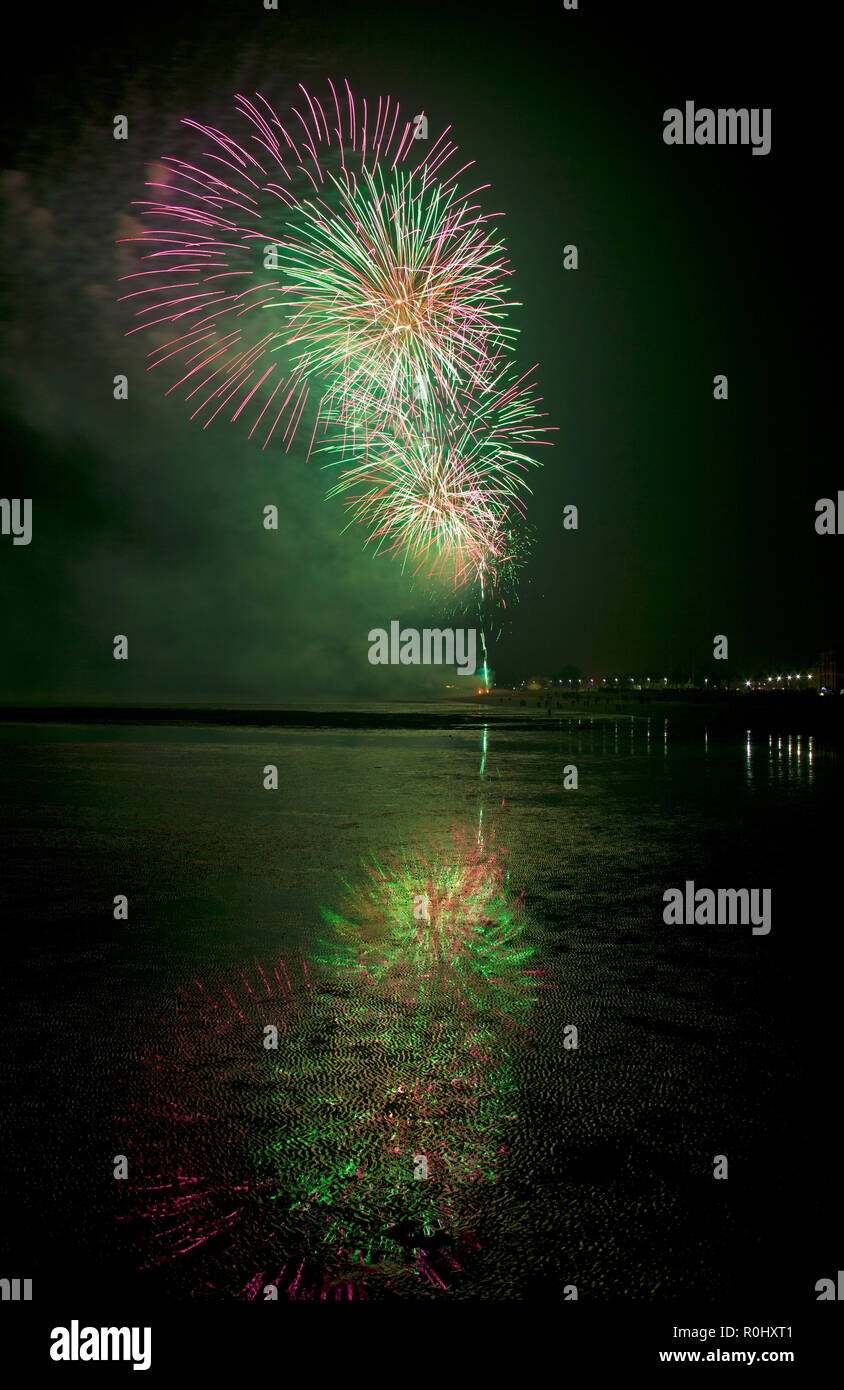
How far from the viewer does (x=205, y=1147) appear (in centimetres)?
279

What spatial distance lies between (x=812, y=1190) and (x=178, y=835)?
754 centimetres

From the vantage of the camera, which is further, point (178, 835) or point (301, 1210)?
point (178, 835)

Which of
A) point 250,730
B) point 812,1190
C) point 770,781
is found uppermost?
point 250,730

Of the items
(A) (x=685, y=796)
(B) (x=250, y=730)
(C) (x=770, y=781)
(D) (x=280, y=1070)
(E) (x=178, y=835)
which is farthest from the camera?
(B) (x=250, y=730)

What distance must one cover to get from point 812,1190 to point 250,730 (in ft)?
94.5

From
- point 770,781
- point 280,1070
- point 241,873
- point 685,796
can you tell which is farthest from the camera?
point 770,781
